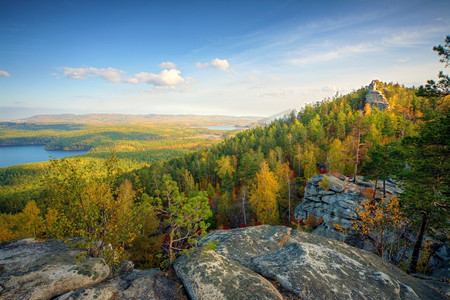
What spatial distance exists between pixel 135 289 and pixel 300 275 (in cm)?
586

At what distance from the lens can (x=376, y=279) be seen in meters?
7.47

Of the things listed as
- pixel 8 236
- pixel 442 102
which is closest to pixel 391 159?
pixel 442 102

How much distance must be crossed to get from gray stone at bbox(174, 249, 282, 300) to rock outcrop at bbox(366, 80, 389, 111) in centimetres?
9314

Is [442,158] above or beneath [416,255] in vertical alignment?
above

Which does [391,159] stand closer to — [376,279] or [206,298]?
[376,279]

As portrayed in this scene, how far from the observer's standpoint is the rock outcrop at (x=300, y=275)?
660 cm

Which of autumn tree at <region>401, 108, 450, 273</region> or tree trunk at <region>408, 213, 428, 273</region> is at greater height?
autumn tree at <region>401, 108, 450, 273</region>

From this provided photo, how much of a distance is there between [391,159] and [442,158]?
16.8 metres

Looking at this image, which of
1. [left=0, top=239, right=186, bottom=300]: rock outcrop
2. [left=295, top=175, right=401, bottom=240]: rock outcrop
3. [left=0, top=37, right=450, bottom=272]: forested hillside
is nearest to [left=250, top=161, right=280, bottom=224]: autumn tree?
[left=0, top=37, right=450, bottom=272]: forested hillside

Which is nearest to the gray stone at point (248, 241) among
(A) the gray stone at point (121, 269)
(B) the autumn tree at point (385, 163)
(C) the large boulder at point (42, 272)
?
(A) the gray stone at point (121, 269)

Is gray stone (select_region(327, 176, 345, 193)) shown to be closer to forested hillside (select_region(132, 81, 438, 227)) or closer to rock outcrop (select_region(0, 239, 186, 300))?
forested hillside (select_region(132, 81, 438, 227))

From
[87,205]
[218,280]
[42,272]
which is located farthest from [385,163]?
[42,272]

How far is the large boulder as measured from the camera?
236 inches

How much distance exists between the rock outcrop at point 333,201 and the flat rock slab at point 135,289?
25004mm
